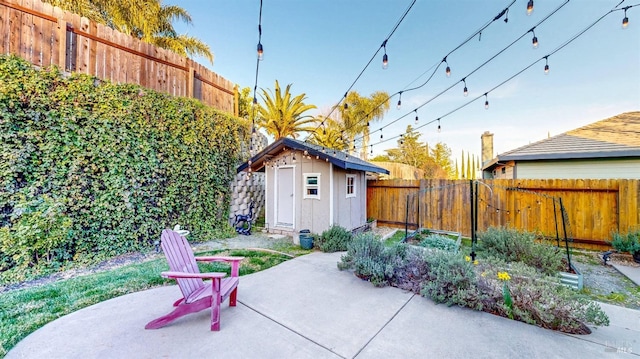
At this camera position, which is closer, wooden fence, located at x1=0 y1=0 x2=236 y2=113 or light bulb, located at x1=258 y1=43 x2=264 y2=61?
light bulb, located at x1=258 y1=43 x2=264 y2=61

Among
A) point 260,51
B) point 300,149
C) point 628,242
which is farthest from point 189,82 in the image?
point 628,242

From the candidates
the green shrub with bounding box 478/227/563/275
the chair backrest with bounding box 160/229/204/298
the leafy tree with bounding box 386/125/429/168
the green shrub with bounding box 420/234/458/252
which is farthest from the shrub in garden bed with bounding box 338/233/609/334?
the leafy tree with bounding box 386/125/429/168

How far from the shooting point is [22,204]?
3.66 meters

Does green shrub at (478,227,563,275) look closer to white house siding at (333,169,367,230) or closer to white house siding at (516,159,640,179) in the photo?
white house siding at (333,169,367,230)

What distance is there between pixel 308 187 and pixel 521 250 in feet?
15.2

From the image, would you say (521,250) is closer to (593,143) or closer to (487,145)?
(593,143)

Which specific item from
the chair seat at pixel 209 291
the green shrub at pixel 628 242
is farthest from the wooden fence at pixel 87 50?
the green shrub at pixel 628 242

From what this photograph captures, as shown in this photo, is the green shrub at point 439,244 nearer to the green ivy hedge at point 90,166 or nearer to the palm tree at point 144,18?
the green ivy hedge at point 90,166

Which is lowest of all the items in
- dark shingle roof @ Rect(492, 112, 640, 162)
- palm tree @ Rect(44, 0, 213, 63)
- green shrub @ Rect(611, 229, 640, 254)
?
green shrub @ Rect(611, 229, 640, 254)

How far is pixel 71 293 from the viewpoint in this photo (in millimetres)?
3102

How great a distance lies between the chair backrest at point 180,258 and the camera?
8.03ft

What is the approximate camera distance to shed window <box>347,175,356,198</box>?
7137 millimetres

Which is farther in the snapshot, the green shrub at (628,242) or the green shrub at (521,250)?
the green shrub at (628,242)

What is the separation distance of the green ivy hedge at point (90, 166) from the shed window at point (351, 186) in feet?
12.8
